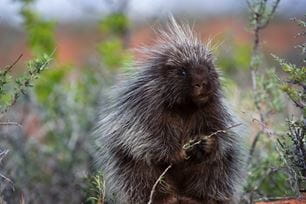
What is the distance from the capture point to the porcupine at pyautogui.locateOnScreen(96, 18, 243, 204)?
679 centimetres

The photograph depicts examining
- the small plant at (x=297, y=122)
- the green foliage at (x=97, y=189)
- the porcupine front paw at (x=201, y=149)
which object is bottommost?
the green foliage at (x=97, y=189)

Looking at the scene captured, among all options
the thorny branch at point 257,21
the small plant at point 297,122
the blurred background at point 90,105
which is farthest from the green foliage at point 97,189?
the thorny branch at point 257,21

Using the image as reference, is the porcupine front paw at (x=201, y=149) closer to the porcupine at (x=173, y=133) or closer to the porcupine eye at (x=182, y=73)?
the porcupine at (x=173, y=133)

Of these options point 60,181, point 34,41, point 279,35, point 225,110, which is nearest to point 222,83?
point 225,110

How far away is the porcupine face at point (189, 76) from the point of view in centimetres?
663

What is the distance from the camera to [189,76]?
6672 mm

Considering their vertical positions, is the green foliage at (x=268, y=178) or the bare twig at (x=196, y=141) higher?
the bare twig at (x=196, y=141)

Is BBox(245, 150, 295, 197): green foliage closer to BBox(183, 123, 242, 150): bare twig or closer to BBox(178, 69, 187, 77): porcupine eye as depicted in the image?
BBox(183, 123, 242, 150): bare twig

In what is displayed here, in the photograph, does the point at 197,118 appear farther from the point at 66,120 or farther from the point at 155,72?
the point at 66,120

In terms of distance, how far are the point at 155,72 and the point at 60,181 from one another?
2834 mm

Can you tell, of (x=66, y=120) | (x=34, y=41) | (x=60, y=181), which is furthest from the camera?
(x=34, y=41)

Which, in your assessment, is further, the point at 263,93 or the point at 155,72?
the point at 263,93

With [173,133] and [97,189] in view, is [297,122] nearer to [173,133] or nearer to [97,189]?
[173,133]

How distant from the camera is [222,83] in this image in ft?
23.8
